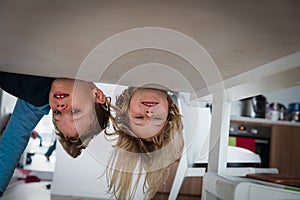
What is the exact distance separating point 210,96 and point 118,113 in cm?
37

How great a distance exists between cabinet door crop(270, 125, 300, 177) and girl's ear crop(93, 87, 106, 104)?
1701mm

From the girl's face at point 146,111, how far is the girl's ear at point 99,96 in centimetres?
12

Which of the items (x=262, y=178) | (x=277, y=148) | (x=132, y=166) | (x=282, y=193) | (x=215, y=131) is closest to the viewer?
(x=282, y=193)

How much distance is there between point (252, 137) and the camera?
103 inches

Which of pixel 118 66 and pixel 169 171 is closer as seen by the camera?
pixel 118 66

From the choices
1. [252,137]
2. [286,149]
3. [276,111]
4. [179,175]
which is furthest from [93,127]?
[276,111]

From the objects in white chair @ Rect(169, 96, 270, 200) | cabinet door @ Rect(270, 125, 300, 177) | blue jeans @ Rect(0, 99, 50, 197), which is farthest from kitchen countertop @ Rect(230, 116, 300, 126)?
blue jeans @ Rect(0, 99, 50, 197)

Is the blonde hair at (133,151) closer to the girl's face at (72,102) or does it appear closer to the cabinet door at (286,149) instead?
the girl's face at (72,102)

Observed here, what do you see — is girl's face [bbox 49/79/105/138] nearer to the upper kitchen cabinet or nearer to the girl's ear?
the girl's ear

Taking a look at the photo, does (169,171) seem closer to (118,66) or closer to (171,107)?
(171,107)

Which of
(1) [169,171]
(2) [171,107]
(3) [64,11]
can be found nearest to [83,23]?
(3) [64,11]

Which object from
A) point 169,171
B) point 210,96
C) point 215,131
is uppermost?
point 210,96

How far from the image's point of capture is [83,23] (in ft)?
2.25

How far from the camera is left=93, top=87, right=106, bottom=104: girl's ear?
1.36 metres
